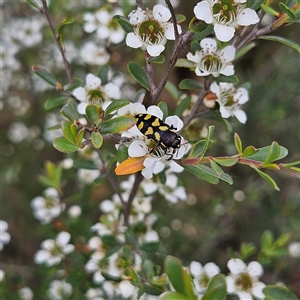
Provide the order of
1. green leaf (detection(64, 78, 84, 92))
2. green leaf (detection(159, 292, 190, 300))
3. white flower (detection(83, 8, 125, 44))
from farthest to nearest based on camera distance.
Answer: white flower (detection(83, 8, 125, 44)) < green leaf (detection(64, 78, 84, 92)) < green leaf (detection(159, 292, 190, 300))

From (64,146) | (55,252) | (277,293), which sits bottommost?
(55,252)

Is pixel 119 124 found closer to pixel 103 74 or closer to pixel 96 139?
pixel 96 139

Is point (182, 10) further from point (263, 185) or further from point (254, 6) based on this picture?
point (254, 6)

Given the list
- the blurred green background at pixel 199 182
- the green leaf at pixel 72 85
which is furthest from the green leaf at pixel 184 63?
the blurred green background at pixel 199 182

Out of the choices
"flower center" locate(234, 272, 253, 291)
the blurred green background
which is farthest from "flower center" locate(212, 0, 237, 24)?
the blurred green background

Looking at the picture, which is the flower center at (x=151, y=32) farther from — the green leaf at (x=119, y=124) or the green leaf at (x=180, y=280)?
the green leaf at (x=180, y=280)

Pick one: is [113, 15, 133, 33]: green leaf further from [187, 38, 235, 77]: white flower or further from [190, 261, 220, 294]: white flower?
[190, 261, 220, 294]: white flower

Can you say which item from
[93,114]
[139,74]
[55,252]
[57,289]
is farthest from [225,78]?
[57,289]
